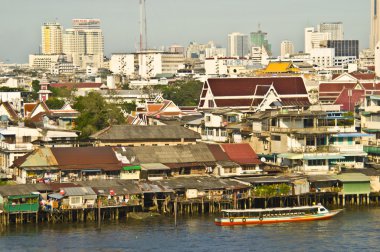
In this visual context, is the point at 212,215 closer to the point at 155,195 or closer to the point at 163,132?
the point at 155,195

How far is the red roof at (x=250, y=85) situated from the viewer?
61.6m

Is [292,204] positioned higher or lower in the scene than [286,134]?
lower

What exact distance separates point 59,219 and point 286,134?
12483mm

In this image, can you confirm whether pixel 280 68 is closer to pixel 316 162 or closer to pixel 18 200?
pixel 316 162

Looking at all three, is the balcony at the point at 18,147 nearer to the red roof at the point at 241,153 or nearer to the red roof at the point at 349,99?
the red roof at the point at 241,153

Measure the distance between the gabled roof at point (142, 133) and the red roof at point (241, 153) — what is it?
3.01 metres

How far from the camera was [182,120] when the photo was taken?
185 ft

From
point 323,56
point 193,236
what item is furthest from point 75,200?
point 323,56

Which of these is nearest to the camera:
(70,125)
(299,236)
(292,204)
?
(299,236)

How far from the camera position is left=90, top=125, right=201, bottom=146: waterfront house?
4700 centimetres

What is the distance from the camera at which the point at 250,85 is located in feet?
204

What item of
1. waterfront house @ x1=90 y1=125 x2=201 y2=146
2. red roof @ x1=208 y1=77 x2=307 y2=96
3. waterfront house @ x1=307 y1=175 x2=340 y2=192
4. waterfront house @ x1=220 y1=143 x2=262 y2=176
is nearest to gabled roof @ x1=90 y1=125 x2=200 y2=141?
waterfront house @ x1=90 y1=125 x2=201 y2=146

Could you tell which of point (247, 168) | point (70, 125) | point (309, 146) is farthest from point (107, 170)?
point (70, 125)

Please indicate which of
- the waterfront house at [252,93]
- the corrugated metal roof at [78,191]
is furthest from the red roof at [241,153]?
the waterfront house at [252,93]
